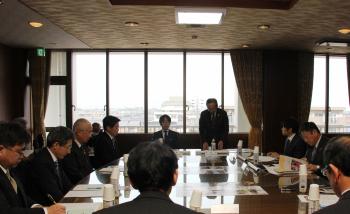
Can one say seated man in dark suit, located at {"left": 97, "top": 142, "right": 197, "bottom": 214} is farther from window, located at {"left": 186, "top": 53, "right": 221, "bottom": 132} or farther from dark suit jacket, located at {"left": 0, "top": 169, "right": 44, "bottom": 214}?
window, located at {"left": 186, "top": 53, "right": 221, "bottom": 132}

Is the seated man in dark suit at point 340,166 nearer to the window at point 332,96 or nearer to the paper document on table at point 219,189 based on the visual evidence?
the paper document on table at point 219,189

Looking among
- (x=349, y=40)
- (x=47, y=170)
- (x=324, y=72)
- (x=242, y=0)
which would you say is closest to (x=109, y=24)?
(x=242, y=0)

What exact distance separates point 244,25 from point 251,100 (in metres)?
2.85

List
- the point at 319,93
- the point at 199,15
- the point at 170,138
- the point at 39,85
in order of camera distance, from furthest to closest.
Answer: the point at 319,93 → the point at 39,85 → the point at 170,138 → the point at 199,15

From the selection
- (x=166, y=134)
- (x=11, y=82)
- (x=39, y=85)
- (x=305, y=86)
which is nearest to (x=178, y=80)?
(x=166, y=134)

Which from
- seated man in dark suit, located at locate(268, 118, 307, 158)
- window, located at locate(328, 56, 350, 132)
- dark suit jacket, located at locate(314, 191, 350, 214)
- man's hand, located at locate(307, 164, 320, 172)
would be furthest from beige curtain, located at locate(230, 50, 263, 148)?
dark suit jacket, located at locate(314, 191, 350, 214)

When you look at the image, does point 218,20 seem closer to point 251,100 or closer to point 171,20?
point 171,20

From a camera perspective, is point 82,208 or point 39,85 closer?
point 82,208

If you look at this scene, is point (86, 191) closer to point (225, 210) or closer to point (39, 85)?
point (225, 210)

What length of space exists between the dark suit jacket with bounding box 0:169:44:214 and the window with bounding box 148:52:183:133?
5.56 m

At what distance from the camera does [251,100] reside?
7.71 metres

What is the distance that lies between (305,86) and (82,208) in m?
6.55

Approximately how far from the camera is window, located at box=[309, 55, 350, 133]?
807 cm

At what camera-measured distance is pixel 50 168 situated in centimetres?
281
